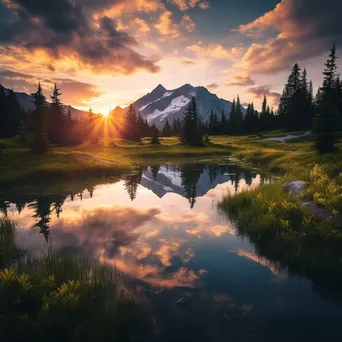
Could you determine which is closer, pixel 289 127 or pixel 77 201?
pixel 77 201

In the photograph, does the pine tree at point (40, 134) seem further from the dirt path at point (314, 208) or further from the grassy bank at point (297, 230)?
the dirt path at point (314, 208)

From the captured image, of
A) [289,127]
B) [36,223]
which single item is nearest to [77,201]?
[36,223]

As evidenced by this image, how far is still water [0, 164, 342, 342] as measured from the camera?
7.15 m

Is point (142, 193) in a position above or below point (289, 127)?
below

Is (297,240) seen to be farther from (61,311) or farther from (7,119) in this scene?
(7,119)

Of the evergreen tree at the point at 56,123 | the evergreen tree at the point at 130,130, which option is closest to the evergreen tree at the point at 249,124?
the evergreen tree at the point at 130,130

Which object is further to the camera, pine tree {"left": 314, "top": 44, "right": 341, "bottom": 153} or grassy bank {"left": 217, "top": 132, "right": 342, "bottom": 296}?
pine tree {"left": 314, "top": 44, "right": 341, "bottom": 153}

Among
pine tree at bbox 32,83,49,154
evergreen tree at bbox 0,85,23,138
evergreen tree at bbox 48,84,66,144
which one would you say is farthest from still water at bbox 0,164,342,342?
evergreen tree at bbox 0,85,23,138

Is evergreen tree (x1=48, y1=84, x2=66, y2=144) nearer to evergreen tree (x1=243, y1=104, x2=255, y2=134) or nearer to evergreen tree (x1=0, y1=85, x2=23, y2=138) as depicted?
evergreen tree (x1=0, y1=85, x2=23, y2=138)

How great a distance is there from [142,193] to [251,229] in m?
13.1

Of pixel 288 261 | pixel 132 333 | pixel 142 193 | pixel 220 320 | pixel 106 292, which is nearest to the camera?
pixel 132 333

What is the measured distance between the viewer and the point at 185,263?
418 inches

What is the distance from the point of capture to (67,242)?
12.5 m

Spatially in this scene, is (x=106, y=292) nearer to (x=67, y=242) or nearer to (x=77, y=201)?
(x=67, y=242)
